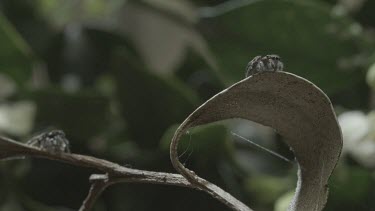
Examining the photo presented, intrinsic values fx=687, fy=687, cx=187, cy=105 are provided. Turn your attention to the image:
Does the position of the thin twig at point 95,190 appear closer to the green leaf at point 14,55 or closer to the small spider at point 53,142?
the small spider at point 53,142

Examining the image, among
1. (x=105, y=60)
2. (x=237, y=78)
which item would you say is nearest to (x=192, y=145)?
(x=237, y=78)

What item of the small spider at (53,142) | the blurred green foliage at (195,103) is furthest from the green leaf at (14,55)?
the small spider at (53,142)

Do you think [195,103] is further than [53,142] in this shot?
Yes

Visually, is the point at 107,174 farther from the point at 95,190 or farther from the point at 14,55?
the point at 14,55

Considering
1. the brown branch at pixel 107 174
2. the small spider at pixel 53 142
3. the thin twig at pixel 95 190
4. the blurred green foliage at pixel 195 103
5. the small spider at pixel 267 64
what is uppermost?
the small spider at pixel 267 64

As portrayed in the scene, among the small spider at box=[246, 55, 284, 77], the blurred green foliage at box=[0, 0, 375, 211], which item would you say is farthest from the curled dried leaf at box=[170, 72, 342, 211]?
the blurred green foliage at box=[0, 0, 375, 211]

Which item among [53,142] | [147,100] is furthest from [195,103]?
[53,142]

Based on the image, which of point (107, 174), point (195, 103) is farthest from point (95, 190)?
point (195, 103)

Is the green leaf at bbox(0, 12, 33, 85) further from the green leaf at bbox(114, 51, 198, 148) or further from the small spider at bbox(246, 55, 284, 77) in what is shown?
the small spider at bbox(246, 55, 284, 77)
